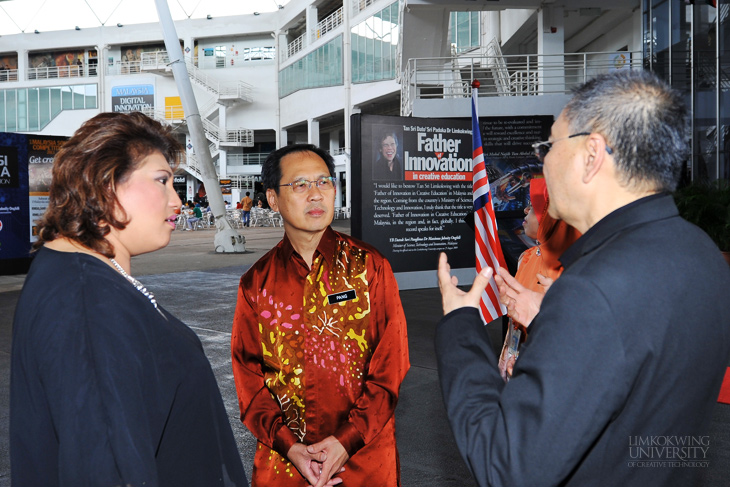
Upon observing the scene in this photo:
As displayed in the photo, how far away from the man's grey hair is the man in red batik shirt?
115 cm

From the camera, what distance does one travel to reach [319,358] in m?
2.22

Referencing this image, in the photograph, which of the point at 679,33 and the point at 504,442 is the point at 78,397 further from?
the point at 679,33

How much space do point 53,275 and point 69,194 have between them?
0.61 ft

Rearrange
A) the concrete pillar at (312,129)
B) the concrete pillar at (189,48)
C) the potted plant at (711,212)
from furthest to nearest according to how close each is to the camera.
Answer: the concrete pillar at (189,48)
the concrete pillar at (312,129)
the potted plant at (711,212)

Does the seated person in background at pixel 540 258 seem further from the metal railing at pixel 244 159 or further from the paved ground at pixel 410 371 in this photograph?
the metal railing at pixel 244 159

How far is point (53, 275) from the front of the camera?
1.28 metres

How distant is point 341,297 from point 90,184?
1.07m

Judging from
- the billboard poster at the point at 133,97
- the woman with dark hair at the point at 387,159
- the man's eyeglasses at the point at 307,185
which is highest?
the billboard poster at the point at 133,97

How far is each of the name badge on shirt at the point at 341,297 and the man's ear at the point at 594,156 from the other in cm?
112

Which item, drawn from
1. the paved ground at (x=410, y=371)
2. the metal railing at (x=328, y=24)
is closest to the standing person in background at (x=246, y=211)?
the metal railing at (x=328, y=24)

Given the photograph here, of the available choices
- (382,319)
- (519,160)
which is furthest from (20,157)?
(382,319)

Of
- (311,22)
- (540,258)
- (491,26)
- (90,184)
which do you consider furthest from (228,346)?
(311,22)

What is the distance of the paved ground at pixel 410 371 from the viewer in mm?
3811

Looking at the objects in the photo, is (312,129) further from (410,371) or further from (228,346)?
(410,371)
